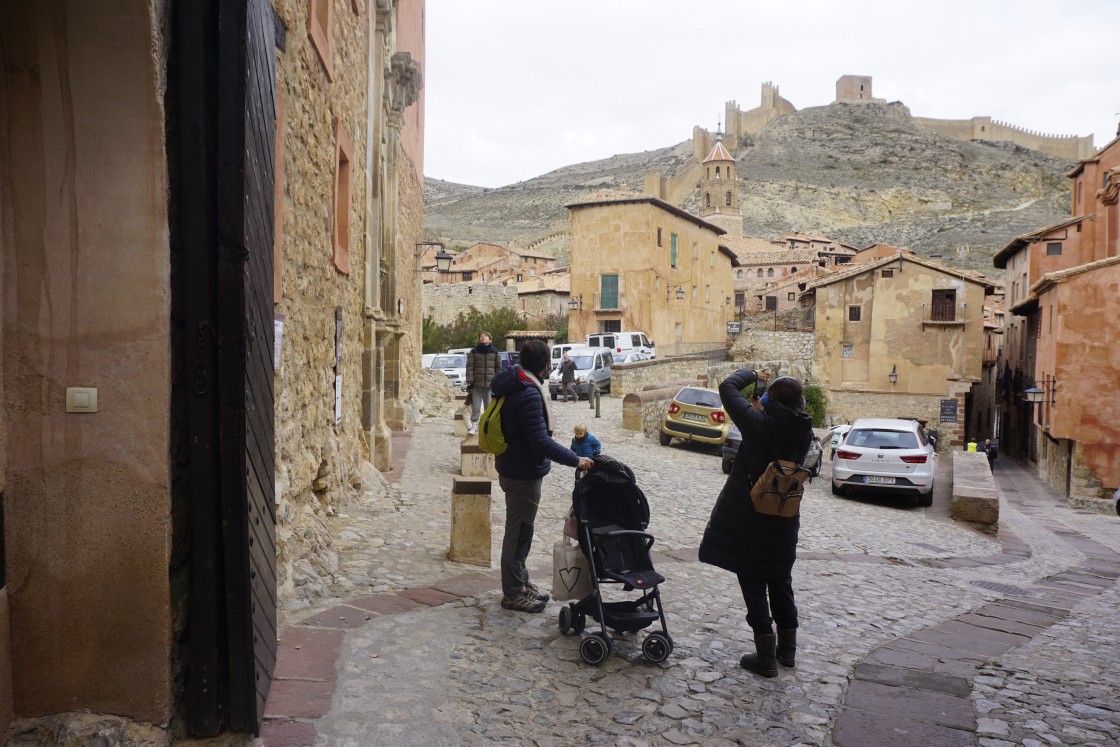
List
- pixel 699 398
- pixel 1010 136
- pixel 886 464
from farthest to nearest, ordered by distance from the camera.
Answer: pixel 1010 136, pixel 699 398, pixel 886 464

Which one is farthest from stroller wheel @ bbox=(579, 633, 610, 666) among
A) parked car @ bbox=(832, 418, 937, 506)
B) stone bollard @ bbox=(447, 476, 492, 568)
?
parked car @ bbox=(832, 418, 937, 506)

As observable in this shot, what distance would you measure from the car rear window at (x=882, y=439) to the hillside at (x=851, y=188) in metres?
69.7

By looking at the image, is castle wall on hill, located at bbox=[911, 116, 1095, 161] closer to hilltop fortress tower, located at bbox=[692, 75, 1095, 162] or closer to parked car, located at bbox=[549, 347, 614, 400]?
hilltop fortress tower, located at bbox=[692, 75, 1095, 162]

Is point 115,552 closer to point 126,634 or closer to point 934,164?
point 126,634

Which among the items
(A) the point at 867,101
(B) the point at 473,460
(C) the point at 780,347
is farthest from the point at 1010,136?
(B) the point at 473,460

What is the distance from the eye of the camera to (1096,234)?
31.0m

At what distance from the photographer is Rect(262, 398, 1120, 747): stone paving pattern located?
12.8 feet

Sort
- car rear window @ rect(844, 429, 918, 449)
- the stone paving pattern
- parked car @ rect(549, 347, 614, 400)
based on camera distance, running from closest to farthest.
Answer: the stone paving pattern < car rear window @ rect(844, 429, 918, 449) < parked car @ rect(549, 347, 614, 400)

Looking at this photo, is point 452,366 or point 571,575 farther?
point 452,366

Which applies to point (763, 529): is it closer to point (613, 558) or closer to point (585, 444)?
point (613, 558)

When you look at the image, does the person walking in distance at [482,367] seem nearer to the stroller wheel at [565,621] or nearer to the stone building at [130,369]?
the stroller wheel at [565,621]

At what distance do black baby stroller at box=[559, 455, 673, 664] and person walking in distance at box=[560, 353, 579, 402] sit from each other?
2210cm

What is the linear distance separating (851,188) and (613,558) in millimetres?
109269

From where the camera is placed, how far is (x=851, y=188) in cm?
10525
